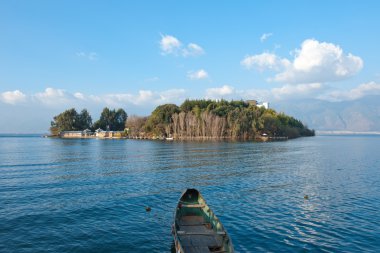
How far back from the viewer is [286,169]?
53094 mm

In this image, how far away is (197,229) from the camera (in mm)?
18719

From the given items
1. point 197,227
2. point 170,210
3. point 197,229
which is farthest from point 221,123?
point 197,229

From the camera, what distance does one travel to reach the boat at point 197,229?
1596 centimetres

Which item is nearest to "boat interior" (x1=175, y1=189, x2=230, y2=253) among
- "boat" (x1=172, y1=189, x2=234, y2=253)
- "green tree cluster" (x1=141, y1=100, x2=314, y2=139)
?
"boat" (x1=172, y1=189, x2=234, y2=253)

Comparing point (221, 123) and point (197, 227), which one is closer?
point (197, 227)

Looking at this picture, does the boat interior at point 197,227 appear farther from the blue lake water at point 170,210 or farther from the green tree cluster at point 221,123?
the green tree cluster at point 221,123

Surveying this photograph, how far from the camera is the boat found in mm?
15957

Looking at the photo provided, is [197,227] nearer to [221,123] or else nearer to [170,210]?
[170,210]

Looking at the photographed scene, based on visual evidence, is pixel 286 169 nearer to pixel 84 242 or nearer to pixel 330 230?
pixel 330 230

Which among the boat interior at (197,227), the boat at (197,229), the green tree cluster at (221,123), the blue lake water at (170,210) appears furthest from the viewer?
the green tree cluster at (221,123)

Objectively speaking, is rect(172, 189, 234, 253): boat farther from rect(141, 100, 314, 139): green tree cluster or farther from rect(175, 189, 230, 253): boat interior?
rect(141, 100, 314, 139): green tree cluster

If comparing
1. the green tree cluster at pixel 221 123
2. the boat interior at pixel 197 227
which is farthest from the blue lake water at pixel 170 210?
the green tree cluster at pixel 221 123

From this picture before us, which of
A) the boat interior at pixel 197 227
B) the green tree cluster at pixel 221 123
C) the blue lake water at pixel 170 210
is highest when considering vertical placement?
the green tree cluster at pixel 221 123

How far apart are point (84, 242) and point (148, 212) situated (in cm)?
730
